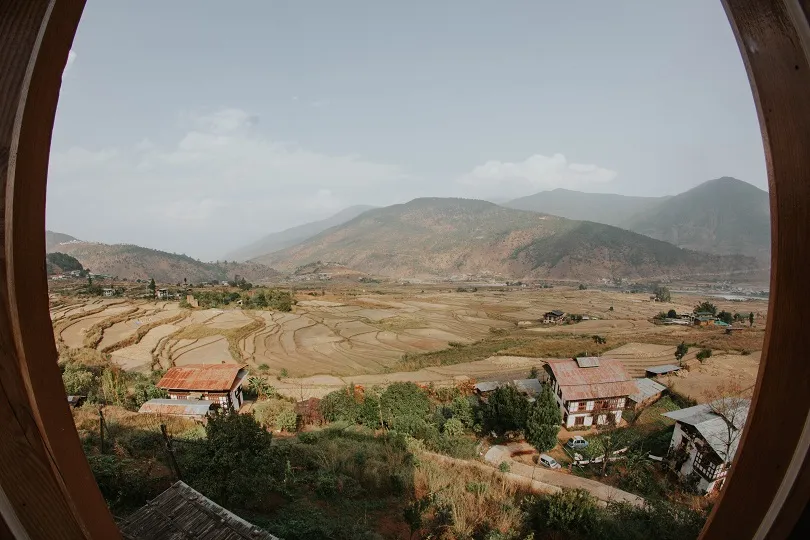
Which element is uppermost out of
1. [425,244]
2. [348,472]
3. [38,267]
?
[425,244]

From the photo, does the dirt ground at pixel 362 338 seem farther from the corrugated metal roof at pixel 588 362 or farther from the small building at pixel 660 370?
the corrugated metal roof at pixel 588 362

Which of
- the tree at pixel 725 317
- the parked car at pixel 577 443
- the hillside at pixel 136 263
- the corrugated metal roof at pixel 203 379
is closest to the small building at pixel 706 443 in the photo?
the parked car at pixel 577 443

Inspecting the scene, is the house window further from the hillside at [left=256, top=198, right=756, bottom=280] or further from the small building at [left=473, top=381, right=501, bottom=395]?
the hillside at [left=256, top=198, right=756, bottom=280]

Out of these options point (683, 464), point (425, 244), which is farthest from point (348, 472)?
point (425, 244)

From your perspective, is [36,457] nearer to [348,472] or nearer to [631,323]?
[348,472]

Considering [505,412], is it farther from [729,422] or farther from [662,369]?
[662,369]

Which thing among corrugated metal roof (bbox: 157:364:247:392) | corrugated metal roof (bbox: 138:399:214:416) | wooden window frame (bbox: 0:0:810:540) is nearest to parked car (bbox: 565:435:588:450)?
corrugated metal roof (bbox: 138:399:214:416)
